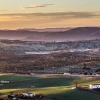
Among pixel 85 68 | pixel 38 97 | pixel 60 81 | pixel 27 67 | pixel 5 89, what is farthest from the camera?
pixel 27 67

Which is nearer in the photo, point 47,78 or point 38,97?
point 38,97

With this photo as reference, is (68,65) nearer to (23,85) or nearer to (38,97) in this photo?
(23,85)

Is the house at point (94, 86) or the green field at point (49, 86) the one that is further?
the house at point (94, 86)

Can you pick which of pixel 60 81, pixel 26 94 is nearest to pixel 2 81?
pixel 60 81

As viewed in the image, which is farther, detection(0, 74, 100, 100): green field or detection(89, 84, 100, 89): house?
detection(89, 84, 100, 89): house

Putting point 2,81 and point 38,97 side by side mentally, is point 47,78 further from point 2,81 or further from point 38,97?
point 38,97

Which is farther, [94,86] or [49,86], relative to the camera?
[49,86]

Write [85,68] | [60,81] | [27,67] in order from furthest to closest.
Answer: [27,67] → [85,68] → [60,81]
